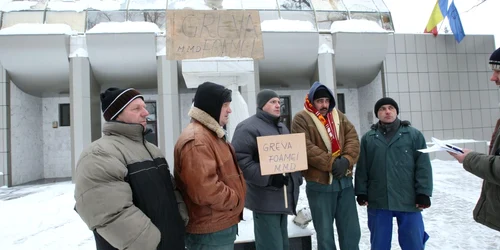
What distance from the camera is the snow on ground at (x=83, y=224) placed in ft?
13.4

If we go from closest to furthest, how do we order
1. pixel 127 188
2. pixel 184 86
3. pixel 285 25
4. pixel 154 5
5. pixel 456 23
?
pixel 127 188
pixel 285 25
pixel 154 5
pixel 456 23
pixel 184 86

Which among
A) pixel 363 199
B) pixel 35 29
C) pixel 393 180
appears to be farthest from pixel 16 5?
pixel 393 180

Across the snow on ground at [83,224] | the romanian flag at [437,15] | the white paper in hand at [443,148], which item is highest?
the romanian flag at [437,15]

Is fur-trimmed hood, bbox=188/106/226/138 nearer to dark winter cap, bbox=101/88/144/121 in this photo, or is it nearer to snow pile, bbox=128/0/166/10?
dark winter cap, bbox=101/88/144/121

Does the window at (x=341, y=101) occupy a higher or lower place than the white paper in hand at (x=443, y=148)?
higher

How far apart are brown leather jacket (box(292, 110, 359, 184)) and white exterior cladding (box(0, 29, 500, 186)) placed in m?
6.76

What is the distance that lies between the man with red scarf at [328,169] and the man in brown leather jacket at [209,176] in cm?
104

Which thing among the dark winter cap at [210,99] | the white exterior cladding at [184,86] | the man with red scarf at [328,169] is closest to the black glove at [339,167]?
the man with red scarf at [328,169]

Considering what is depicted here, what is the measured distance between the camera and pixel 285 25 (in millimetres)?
10484

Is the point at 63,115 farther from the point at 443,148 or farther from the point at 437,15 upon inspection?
the point at 437,15

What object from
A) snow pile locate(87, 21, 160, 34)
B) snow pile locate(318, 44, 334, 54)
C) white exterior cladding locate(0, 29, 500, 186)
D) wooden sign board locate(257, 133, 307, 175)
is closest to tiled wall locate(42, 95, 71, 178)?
white exterior cladding locate(0, 29, 500, 186)

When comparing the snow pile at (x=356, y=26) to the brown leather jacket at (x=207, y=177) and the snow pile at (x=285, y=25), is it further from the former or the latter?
the brown leather jacket at (x=207, y=177)

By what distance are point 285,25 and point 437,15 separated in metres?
6.28

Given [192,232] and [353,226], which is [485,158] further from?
[192,232]
